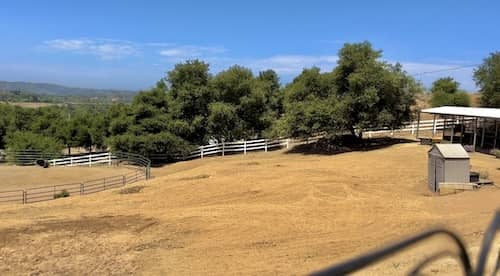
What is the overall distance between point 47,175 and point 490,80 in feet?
125

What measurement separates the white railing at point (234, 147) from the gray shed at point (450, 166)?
18.6 metres

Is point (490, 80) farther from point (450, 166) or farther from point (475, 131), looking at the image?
point (450, 166)

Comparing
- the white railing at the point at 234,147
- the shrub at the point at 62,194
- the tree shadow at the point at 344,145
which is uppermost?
the tree shadow at the point at 344,145

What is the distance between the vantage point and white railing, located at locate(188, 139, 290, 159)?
3478cm

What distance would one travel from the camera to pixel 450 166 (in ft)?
53.0

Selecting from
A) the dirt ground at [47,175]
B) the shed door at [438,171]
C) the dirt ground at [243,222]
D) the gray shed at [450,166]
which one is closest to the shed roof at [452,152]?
the gray shed at [450,166]

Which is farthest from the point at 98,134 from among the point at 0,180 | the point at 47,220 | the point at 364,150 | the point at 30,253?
the point at 30,253

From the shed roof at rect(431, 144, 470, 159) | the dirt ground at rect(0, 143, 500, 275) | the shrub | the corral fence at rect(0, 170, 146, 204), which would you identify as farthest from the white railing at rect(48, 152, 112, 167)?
the shed roof at rect(431, 144, 470, 159)

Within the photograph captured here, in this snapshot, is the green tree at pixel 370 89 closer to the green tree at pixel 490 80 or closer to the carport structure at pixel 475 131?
the carport structure at pixel 475 131

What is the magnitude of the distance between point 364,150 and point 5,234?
68.5ft

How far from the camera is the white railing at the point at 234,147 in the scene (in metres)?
34.8

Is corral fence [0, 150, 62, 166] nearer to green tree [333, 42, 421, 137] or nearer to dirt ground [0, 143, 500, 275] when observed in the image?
dirt ground [0, 143, 500, 275]

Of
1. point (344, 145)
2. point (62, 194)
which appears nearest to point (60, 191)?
point (62, 194)

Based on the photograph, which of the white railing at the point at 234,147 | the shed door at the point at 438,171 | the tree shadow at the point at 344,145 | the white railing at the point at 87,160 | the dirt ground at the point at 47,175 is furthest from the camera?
the white railing at the point at 87,160
